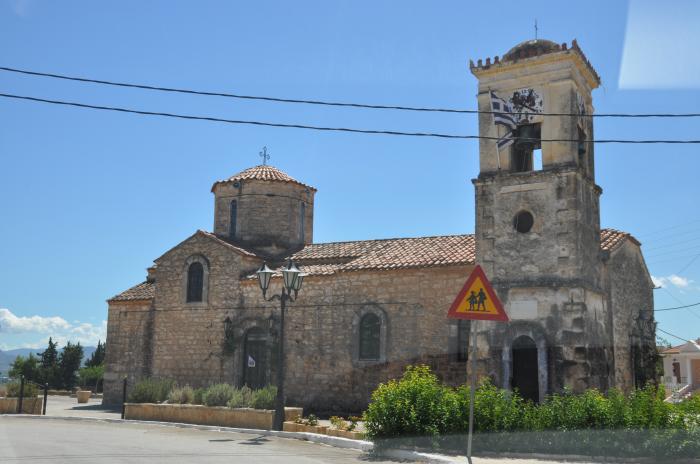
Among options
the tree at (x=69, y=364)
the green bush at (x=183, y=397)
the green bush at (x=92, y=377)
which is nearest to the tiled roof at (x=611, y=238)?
the green bush at (x=183, y=397)

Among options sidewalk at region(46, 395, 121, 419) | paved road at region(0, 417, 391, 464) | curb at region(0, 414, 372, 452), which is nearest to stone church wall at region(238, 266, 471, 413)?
sidewalk at region(46, 395, 121, 419)

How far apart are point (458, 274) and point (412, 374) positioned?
8.27m

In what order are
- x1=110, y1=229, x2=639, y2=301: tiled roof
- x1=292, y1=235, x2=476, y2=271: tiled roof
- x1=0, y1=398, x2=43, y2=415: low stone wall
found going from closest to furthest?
x1=110, y1=229, x2=639, y2=301: tiled roof
x1=0, y1=398, x2=43, y2=415: low stone wall
x1=292, y1=235, x2=476, y2=271: tiled roof

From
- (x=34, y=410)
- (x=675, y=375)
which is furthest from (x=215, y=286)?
(x=675, y=375)

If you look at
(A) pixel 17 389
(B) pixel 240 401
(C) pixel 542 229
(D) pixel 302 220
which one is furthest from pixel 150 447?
(D) pixel 302 220

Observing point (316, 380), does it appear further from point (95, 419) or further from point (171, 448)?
point (171, 448)

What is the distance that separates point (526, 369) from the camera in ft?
59.2

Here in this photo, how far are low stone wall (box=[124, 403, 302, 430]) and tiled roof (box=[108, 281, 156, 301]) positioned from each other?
8.69 metres

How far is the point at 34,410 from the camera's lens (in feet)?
74.4

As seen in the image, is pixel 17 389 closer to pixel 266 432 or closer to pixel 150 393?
pixel 150 393

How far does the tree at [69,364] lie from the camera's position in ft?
139

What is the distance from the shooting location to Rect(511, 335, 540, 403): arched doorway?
58.9 feet

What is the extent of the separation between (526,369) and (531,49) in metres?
8.52

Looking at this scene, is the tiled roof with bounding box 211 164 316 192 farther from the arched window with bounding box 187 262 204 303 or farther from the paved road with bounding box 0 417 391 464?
the paved road with bounding box 0 417 391 464
